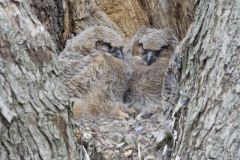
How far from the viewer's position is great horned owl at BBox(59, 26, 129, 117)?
4.13m

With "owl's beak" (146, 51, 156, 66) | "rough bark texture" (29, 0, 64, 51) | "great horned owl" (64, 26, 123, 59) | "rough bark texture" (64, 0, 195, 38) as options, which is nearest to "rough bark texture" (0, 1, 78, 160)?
"great horned owl" (64, 26, 123, 59)

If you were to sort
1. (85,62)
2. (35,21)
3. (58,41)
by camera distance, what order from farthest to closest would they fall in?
1. (58,41)
2. (85,62)
3. (35,21)

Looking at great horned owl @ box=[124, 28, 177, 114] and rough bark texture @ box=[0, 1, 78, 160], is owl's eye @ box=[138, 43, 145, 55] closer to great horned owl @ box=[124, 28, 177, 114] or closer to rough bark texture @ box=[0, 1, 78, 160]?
great horned owl @ box=[124, 28, 177, 114]

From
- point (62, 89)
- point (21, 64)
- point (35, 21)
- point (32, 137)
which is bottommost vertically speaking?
point (32, 137)

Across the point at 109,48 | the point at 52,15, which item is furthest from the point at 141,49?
the point at 52,15

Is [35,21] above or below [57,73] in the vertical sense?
above

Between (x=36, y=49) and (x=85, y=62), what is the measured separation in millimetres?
1721

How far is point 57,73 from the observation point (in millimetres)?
2604

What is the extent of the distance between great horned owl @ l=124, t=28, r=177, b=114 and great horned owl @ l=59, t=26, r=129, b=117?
11 centimetres

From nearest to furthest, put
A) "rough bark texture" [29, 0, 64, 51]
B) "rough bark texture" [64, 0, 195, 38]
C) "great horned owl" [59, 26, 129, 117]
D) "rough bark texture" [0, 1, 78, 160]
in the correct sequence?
"rough bark texture" [0, 1, 78, 160] < "great horned owl" [59, 26, 129, 117] < "rough bark texture" [29, 0, 64, 51] < "rough bark texture" [64, 0, 195, 38]

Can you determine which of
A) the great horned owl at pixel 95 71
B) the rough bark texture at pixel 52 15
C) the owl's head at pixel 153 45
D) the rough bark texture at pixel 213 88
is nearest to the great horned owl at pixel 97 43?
the great horned owl at pixel 95 71

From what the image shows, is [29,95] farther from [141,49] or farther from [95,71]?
[141,49]

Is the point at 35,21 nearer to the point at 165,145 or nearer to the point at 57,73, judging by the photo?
the point at 57,73

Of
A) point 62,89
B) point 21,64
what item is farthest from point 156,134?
point 21,64
